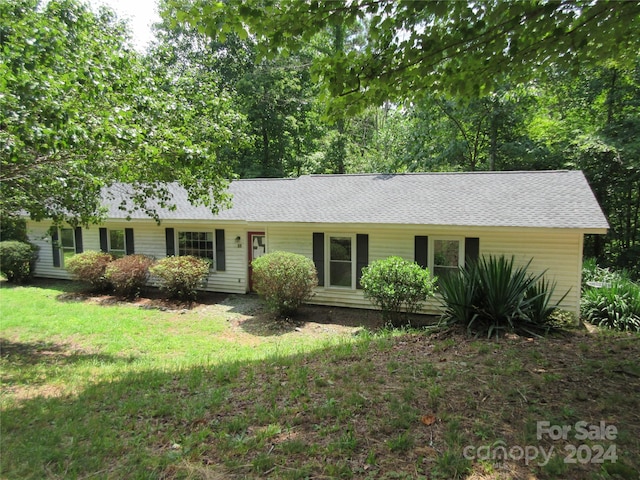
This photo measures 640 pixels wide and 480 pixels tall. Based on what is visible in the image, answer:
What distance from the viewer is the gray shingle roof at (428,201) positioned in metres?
9.27

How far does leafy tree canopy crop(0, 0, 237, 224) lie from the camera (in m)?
4.41

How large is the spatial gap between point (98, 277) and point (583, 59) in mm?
14623

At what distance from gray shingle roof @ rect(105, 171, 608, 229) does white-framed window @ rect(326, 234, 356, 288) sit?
0.78m

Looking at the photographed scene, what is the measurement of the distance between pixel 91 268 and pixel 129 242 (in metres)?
1.72

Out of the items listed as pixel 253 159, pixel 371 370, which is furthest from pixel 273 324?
pixel 253 159

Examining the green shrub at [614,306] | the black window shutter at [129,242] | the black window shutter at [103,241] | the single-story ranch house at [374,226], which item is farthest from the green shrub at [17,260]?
the green shrub at [614,306]

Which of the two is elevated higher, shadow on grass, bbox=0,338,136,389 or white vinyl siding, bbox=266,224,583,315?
white vinyl siding, bbox=266,224,583,315

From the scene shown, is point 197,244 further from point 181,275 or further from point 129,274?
point 129,274

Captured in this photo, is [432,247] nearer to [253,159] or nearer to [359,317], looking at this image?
[359,317]

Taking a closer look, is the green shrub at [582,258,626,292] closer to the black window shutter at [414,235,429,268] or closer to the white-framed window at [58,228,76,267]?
the black window shutter at [414,235,429,268]

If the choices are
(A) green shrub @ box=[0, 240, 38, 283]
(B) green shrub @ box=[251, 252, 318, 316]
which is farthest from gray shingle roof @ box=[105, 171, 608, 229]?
(A) green shrub @ box=[0, 240, 38, 283]

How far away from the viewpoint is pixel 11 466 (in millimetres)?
3039

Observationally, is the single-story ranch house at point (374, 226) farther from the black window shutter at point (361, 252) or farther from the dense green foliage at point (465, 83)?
the dense green foliage at point (465, 83)

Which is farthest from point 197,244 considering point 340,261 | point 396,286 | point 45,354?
point 396,286
